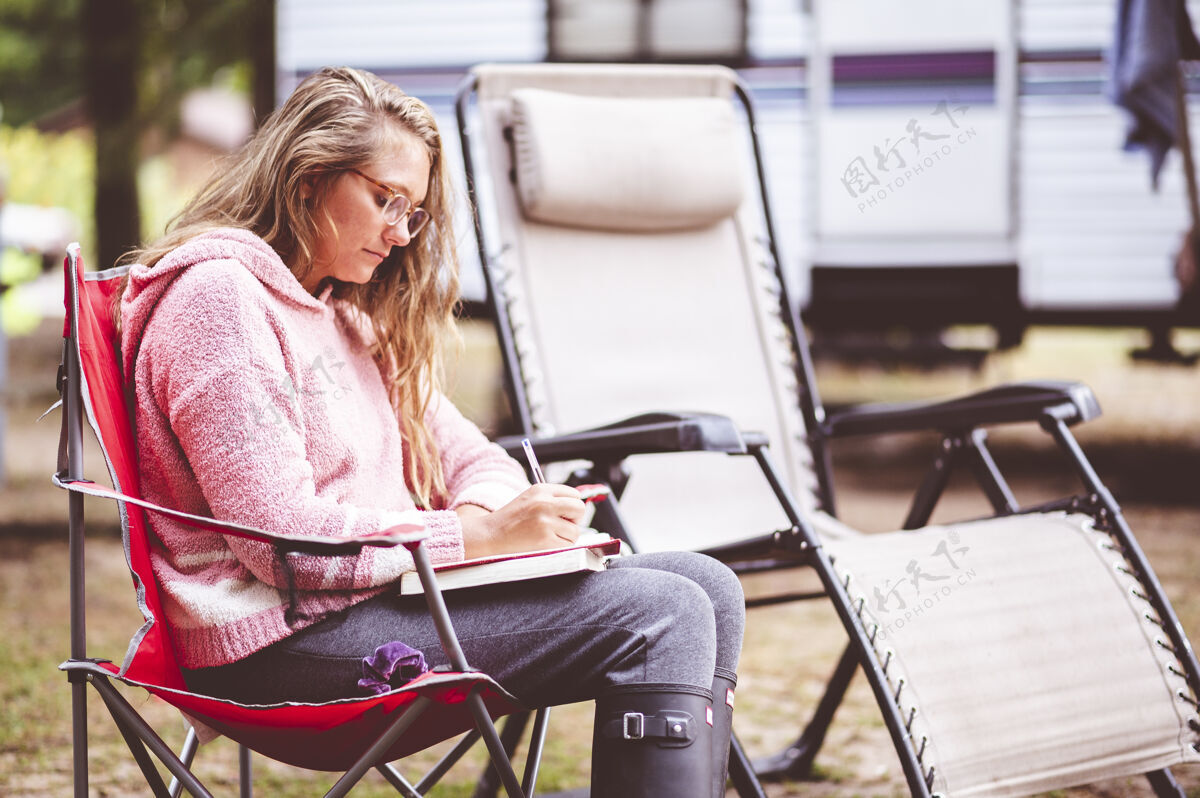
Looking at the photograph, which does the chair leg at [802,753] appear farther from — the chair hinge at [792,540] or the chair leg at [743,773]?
the chair leg at [743,773]

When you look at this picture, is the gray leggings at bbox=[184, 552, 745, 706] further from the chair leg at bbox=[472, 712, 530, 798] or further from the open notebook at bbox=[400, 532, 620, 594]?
the chair leg at bbox=[472, 712, 530, 798]

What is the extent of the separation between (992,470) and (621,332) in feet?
2.83

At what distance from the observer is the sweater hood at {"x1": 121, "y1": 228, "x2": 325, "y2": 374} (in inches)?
57.7

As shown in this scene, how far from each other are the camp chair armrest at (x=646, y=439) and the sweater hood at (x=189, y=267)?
1.86 ft

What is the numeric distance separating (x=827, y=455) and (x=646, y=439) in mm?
893

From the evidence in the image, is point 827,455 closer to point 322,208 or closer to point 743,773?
point 743,773

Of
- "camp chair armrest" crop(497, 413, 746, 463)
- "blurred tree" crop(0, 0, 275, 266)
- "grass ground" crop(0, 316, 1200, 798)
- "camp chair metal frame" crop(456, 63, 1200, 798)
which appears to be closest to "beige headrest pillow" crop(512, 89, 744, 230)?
"camp chair metal frame" crop(456, 63, 1200, 798)

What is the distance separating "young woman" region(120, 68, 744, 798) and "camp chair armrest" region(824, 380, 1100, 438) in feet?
2.75

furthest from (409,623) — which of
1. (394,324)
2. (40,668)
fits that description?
(40,668)

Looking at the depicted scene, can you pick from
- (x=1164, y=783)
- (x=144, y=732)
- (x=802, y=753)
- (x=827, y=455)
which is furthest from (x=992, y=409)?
(x=144, y=732)

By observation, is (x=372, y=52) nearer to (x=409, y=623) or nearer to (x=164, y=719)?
(x=164, y=719)

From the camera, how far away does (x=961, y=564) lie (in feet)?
6.26

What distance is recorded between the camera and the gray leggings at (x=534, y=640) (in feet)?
4.72

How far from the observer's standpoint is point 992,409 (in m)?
2.20
